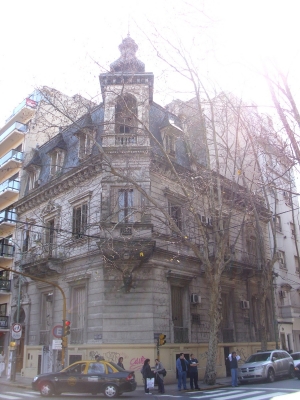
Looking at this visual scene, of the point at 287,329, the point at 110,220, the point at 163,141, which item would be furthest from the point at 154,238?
the point at 287,329

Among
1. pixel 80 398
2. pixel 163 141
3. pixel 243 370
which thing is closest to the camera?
pixel 80 398

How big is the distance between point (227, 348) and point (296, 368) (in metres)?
4.97

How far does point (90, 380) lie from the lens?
553 inches

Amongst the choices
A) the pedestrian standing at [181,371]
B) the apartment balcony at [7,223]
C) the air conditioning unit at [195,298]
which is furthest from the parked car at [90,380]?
the apartment balcony at [7,223]

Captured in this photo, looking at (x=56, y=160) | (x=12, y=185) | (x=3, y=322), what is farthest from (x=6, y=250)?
(x=56, y=160)

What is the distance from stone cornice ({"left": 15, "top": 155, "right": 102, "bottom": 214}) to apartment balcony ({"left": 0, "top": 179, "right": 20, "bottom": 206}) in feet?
5.20

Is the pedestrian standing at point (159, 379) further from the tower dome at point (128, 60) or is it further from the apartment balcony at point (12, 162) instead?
the apartment balcony at point (12, 162)

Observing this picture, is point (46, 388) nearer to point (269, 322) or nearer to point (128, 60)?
point (128, 60)

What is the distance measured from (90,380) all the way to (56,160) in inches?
600

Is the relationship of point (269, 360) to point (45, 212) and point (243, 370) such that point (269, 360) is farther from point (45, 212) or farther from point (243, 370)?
point (45, 212)

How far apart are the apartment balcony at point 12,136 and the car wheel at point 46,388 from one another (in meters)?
21.0

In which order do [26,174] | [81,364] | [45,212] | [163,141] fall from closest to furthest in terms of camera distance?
[81,364] < [163,141] < [45,212] < [26,174]

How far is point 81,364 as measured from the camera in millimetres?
14672

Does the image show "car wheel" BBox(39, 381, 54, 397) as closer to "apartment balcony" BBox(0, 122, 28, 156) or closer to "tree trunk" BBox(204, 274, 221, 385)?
"tree trunk" BBox(204, 274, 221, 385)
